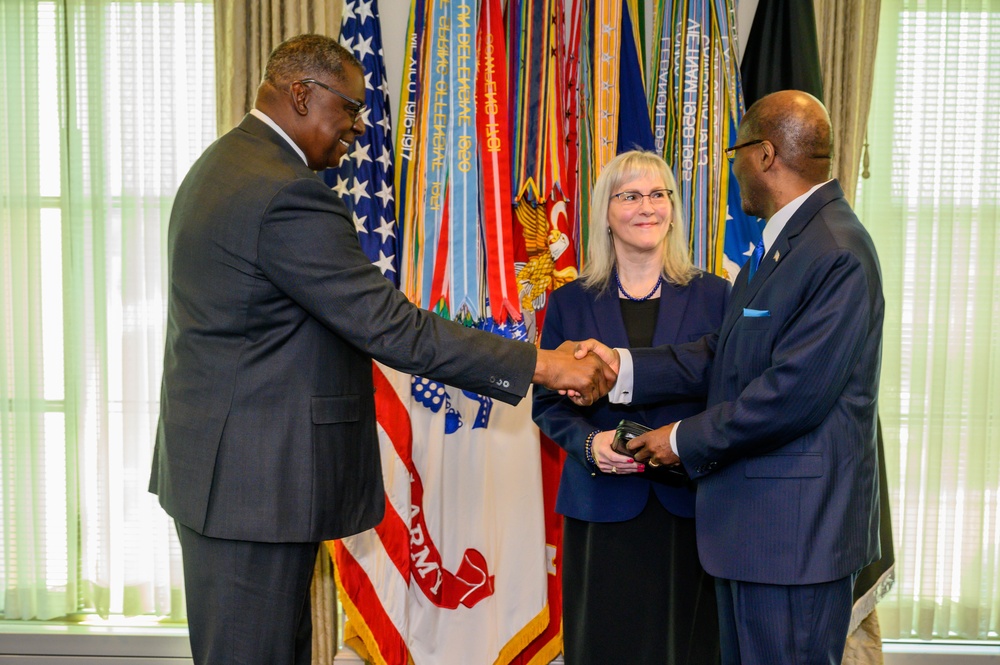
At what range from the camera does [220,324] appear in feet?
6.39

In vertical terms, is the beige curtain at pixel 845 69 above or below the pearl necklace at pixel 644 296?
above

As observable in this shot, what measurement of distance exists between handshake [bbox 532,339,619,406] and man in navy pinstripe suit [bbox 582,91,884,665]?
0.35 metres

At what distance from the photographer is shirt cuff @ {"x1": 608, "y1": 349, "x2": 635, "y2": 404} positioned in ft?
8.02

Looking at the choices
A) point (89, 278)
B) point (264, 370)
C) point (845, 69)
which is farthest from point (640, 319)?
point (89, 278)

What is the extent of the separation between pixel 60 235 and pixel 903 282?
347 centimetres

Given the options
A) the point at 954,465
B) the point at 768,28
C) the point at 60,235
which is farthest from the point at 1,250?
the point at 954,465

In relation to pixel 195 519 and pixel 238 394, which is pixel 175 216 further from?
pixel 195 519

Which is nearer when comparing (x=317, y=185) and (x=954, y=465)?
(x=317, y=185)

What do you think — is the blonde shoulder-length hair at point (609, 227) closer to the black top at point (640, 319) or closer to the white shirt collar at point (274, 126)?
the black top at point (640, 319)

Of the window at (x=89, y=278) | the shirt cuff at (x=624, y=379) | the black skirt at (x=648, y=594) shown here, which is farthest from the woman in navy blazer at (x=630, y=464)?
the window at (x=89, y=278)

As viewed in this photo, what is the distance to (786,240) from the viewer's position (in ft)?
6.61

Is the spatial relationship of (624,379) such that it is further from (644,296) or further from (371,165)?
(371,165)

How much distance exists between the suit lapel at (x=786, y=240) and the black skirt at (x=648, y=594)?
67cm

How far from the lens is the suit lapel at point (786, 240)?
200 cm
